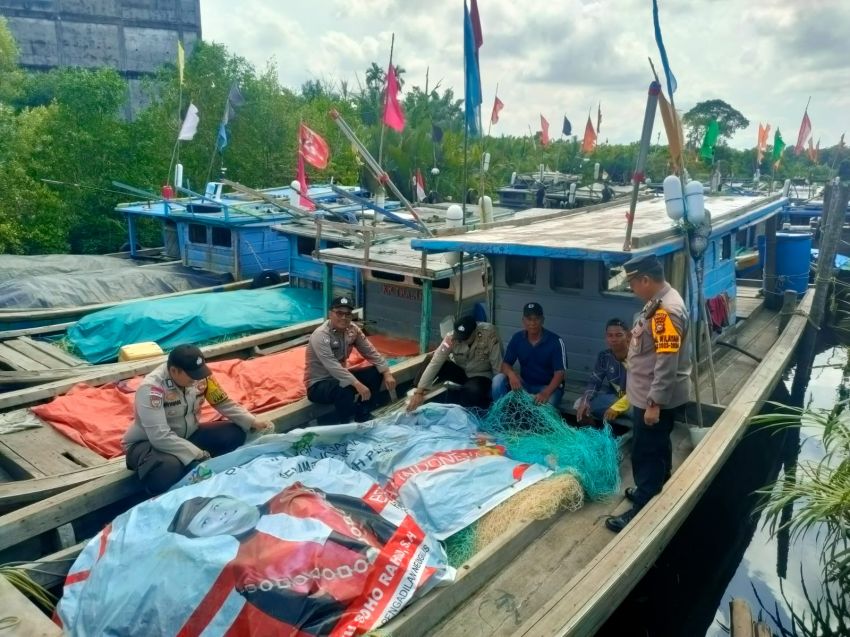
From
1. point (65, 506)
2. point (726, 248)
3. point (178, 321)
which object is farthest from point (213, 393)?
point (726, 248)

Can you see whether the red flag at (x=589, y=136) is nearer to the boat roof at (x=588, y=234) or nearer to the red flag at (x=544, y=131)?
the red flag at (x=544, y=131)

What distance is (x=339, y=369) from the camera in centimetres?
588

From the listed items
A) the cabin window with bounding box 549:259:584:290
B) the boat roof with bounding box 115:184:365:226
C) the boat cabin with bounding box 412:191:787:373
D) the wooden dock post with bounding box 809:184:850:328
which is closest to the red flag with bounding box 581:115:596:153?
the boat roof with bounding box 115:184:365:226

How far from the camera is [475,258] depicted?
754 centimetres

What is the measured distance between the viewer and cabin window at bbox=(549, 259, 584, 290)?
20.0 ft

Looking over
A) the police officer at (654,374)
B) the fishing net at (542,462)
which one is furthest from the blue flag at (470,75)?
the police officer at (654,374)

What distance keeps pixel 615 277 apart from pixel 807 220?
49.1 ft

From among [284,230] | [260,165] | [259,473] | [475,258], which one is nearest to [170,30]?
[260,165]

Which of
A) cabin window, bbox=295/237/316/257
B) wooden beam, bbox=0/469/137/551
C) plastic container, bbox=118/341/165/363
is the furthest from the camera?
cabin window, bbox=295/237/316/257

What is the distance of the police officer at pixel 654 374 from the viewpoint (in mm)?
4047

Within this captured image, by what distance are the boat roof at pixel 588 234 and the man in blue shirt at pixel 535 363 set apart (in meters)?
0.64

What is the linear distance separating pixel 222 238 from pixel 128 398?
18.4 feet

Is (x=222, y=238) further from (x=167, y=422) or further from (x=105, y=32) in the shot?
(x=105, y=32)

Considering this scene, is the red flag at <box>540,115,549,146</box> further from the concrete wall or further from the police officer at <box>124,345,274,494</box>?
the concrete wall
